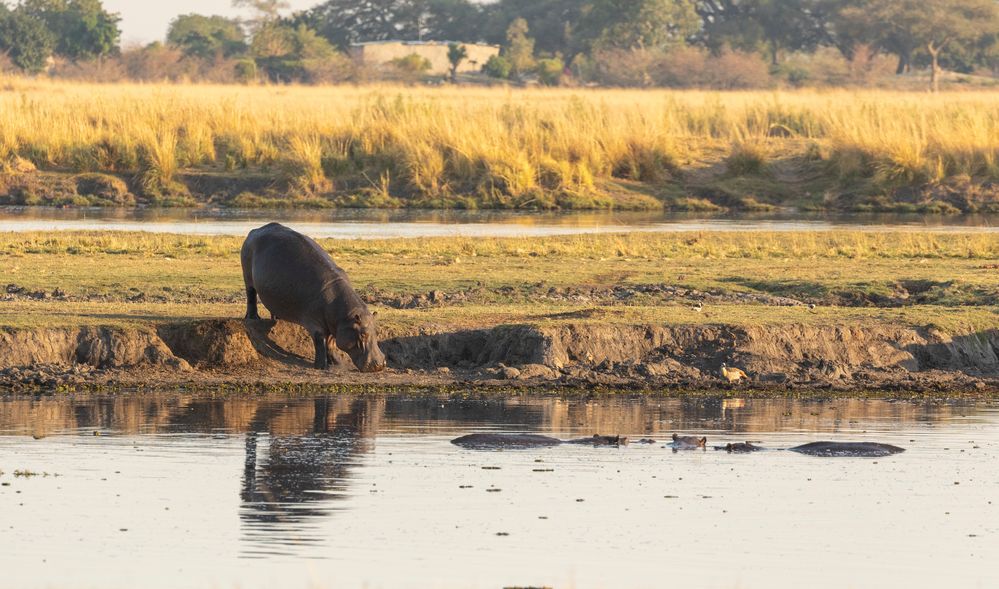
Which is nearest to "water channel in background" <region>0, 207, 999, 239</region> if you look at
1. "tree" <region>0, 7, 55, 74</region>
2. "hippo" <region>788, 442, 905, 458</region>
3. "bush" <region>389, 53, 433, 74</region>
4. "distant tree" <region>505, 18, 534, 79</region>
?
"hippo" <region>788, 442, 905, 458</region>

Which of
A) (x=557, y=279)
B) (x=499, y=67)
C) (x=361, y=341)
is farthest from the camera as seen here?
(x=499, y=67)

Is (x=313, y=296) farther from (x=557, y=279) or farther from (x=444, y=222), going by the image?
(x=444, y=222)

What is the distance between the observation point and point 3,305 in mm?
14484

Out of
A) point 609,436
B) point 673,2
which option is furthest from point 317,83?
point 609,436

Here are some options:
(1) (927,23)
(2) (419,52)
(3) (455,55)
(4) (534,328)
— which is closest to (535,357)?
(4) (534,328)

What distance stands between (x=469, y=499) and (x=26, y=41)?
61.9 m

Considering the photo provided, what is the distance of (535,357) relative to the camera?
Answer: 543 inches

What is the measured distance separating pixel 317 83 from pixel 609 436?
5579 centimetres

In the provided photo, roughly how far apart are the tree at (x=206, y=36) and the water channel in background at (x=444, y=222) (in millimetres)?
45273

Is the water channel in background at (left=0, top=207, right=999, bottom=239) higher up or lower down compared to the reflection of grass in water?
lower down

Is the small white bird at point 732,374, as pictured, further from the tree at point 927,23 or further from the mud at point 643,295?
the tree at point 927,23

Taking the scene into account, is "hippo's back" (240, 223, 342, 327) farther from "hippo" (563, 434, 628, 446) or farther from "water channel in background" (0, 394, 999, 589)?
"hippo" (563, 434, 628, 446)

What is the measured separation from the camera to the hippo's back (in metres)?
13.0

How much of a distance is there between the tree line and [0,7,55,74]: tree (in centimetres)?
4
